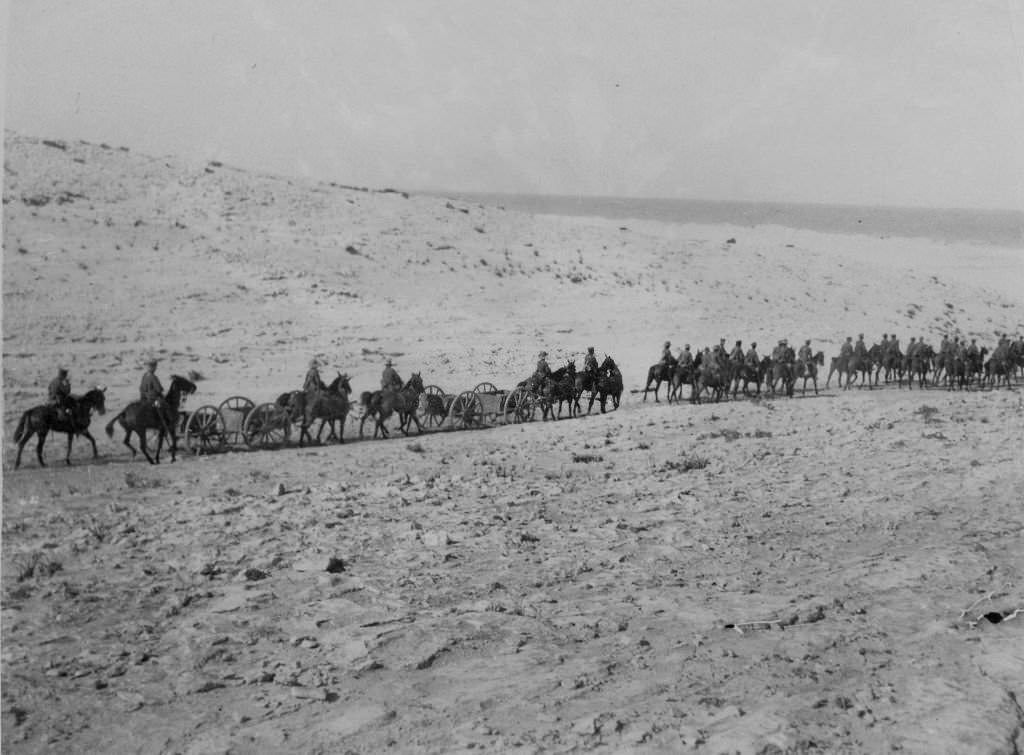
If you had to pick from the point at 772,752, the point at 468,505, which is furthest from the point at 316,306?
the point at 772,752

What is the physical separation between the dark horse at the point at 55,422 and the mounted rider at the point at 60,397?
18 millimetres

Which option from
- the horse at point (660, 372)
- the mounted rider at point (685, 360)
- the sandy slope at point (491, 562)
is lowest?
the sandy slope at point (491, 562)

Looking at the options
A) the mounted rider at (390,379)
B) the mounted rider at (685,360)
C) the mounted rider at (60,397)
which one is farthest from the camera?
the mounted rider at (685,360)

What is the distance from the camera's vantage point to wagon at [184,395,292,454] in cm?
1283

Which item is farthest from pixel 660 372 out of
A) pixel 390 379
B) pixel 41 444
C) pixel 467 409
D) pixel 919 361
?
pixel 41 444

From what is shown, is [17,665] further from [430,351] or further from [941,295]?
[941,295]

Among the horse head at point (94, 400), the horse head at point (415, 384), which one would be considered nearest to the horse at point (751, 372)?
the horse head at point (415, 384)

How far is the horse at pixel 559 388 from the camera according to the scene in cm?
1614

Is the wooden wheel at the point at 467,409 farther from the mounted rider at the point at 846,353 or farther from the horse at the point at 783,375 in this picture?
the mounted rider at the point at 846,353

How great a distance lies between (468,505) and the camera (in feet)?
33.0

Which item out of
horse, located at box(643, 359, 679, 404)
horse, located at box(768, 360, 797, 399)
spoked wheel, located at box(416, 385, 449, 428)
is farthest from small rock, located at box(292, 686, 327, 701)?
horse, located at box(768, 360, 797, 399)

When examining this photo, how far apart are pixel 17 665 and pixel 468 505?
5.20 m

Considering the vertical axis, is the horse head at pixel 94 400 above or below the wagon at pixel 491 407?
above

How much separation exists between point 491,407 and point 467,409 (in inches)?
20.3
